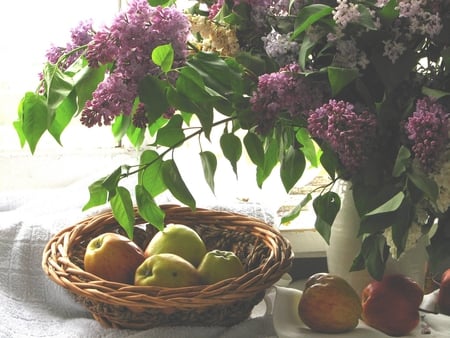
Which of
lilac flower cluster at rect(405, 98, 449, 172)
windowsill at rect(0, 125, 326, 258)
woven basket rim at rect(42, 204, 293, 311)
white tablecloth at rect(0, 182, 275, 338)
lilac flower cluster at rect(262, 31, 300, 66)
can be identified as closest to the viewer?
lilac flower cluster at rect(405, 98, 449, 172)

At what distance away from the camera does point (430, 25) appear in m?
0.74

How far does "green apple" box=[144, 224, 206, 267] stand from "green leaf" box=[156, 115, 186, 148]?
24 centimetres

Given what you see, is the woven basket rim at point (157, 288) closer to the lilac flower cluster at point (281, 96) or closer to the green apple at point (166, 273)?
the green apple at point (166, 273)

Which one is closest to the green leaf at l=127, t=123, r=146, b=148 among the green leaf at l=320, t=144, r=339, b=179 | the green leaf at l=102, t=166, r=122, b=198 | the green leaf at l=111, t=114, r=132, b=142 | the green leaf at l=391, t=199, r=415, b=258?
the green leaf at l=111, t=114, r=132, b=142

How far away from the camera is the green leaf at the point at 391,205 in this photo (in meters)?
0.70

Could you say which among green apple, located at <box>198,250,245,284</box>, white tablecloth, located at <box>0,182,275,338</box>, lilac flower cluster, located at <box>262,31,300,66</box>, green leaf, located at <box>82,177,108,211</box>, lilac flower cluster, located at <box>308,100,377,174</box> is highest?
lilac flower cluster, located at <box>262,31,300,66</box>

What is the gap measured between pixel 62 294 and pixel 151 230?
0.16m

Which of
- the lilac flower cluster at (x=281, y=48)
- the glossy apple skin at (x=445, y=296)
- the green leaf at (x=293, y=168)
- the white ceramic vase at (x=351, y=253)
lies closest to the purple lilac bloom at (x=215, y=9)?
the lilac flower cluster at (x=281, y=48)

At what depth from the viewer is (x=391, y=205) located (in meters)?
0.71

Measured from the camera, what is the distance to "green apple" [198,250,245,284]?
97 cm

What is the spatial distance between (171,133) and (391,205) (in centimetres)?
24

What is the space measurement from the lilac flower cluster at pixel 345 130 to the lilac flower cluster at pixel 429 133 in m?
0.04

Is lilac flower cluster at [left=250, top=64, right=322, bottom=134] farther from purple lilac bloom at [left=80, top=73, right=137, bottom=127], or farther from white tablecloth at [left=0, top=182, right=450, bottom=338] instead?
white tablecloth at [left=0, top=182, right=450, bottom=338]

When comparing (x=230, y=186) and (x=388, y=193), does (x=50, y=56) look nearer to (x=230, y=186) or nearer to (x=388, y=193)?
(x=388, y=193)
